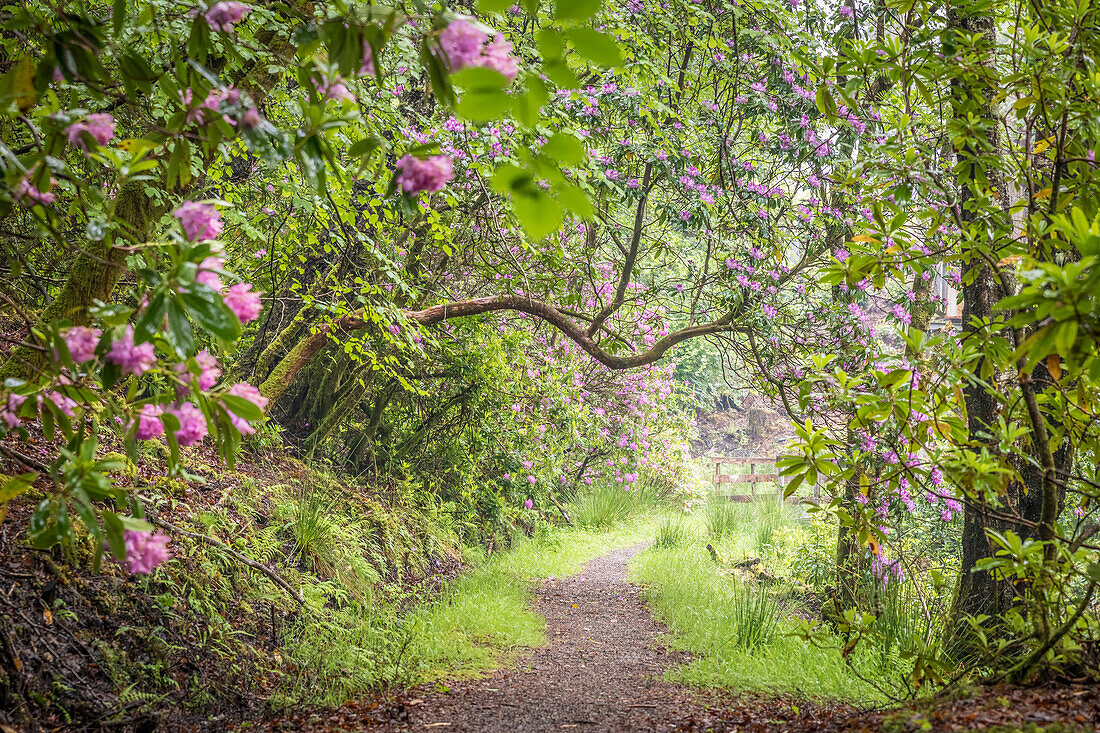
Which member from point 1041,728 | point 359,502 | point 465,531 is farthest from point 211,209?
point 465,531

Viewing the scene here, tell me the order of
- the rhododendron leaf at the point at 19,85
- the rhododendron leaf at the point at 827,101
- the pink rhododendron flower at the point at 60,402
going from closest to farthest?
the rhododendron leaf at the point at 19,85, the pink rhododendron flower at the point at 60,402, the rhododendron leaf at the point at 827,101

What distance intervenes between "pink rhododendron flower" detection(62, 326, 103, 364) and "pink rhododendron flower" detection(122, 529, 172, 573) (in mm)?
358

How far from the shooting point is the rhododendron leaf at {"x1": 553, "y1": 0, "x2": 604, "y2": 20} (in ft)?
2.94

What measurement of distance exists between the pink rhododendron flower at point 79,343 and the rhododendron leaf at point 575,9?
1113 mm

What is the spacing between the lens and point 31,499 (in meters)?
3.07

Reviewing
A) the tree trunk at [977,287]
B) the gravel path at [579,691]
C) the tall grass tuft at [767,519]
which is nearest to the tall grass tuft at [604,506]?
the tall grass tuft at [767,519]

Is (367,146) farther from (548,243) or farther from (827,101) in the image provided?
(548,243)

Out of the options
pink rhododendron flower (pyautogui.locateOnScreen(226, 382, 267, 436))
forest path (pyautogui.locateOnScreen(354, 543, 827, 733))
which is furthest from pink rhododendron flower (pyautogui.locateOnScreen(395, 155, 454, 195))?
forest path (pyautogui.locateOnScreen(354, 543, 827, 733))

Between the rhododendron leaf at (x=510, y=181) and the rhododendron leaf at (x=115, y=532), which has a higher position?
the rhododendron leaf at (x=510, y=181)

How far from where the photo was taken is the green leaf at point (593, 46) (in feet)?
3.11

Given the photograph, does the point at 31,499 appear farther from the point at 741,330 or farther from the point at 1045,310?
the point at 741,330

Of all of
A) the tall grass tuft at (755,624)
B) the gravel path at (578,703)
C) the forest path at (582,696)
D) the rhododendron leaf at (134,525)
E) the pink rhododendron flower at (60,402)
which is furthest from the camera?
the tall grass tuft at (755,624)

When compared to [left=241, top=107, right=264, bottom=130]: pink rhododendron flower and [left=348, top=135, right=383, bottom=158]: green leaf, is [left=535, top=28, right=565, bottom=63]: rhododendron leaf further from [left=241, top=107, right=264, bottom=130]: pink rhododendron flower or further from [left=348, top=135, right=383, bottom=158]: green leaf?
[left=241, top=107, right=264, bottom=130]: pink rhododendron flower

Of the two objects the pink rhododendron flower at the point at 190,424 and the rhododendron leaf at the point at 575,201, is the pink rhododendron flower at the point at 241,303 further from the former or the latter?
the rhododendron leaf at the point at 575,201
